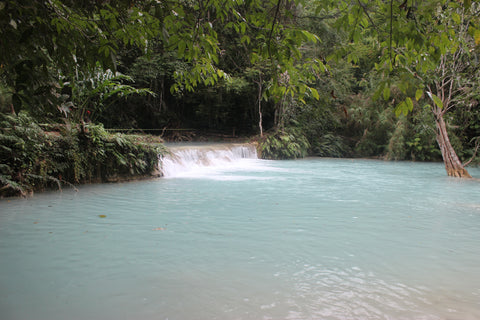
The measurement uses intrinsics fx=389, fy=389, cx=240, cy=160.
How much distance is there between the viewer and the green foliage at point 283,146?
19281 mm

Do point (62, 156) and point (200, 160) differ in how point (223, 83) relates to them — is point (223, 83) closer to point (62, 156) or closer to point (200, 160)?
point (200, 160)

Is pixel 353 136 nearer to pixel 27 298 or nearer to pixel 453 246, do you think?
pixel 453 246

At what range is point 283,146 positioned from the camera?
64.0ft

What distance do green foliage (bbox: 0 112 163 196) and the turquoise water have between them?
50cm

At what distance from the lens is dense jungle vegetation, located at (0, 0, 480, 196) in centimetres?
247

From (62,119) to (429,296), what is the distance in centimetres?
789

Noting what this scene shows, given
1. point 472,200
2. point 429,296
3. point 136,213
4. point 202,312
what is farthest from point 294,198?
point 202,312

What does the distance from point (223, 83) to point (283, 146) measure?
4.36 m

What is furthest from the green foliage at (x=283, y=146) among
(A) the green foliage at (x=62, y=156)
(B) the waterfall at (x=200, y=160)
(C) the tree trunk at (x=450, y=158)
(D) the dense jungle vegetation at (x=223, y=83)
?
(A) the green foliage at (x=62, y=156)

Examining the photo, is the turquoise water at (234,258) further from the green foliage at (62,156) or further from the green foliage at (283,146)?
the green foliage at (283,146)

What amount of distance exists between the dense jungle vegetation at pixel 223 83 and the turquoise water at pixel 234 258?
1.53 m

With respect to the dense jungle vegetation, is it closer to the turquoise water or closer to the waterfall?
the waterfall

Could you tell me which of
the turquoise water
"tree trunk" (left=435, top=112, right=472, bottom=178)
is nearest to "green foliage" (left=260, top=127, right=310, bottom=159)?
"tree trunk" (left=435, top=112, right=472, bottom=178)

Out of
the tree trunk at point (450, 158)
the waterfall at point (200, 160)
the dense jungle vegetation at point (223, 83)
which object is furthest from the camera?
the tree trunk at point (450, 158)
